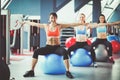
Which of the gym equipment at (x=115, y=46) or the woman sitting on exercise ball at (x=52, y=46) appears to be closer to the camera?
the woman sitting on exercise ball at (x=52, y=46)

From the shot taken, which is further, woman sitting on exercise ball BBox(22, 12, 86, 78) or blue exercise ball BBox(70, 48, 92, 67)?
blue exercise ball BBox(70, 48, 92, 67)

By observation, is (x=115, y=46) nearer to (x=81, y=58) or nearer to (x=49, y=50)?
(x=81, y=58)

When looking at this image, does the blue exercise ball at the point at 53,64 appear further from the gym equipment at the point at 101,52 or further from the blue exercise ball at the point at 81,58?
the gym equipment at the point at 101,52

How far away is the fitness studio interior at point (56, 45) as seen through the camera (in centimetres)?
506

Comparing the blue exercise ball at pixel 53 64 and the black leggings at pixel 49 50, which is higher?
the black leggings at pixel 49 50

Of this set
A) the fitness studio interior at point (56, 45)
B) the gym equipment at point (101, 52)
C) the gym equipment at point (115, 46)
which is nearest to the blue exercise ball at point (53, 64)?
the fitness studio interior at point (56, 45)

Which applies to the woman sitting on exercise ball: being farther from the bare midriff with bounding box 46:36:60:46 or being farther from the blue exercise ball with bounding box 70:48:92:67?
the blue exercise ball with bounding box 70:48:92:67

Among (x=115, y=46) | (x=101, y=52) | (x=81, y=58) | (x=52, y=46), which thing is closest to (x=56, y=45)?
(x=52, y=46)

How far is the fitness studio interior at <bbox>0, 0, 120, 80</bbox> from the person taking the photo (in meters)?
5.06

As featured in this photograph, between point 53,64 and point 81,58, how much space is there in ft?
4.34

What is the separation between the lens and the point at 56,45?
5.18m

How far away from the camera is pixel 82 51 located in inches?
245

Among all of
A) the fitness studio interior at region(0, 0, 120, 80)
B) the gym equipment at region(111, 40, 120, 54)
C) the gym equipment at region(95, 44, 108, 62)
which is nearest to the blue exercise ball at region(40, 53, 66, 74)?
the fitness studio interior at region(0, 0, 120, 80)

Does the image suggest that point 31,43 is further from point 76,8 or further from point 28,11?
point 76,8
